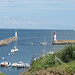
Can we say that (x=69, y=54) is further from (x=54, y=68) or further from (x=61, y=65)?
(x=54, y=68)

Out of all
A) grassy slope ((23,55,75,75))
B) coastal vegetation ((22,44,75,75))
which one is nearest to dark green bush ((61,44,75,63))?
coastal vegetation ((22,44,75,75))

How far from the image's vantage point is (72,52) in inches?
518

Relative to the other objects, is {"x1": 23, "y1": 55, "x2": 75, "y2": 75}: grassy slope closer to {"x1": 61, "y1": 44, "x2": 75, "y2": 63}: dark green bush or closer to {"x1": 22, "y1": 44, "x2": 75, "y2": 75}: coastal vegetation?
{"x1": 22, "y1": 44, "x2": 75, "y2": 75}: coastal vegetation

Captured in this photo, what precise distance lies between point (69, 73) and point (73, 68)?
0.49 m

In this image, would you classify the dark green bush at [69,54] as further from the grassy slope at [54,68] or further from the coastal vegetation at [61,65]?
the grassy slope at [54,68]

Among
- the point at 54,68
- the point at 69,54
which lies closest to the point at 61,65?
the point at 54,68

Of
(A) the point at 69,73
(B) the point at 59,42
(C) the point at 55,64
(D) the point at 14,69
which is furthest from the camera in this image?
(B) the point at 59,42

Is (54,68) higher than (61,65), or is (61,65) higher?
(61,65)

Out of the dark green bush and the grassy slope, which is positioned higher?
the dark green bush

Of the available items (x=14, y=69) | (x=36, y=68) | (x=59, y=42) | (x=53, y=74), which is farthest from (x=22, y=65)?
(x=59, y=42)

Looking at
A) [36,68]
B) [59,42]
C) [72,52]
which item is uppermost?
[72,52]

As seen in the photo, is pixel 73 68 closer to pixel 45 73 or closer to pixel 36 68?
pixel 45 73

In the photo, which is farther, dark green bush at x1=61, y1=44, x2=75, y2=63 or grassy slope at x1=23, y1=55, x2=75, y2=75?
dark green bush at x1=61, y1=44, x2=75, y2=63

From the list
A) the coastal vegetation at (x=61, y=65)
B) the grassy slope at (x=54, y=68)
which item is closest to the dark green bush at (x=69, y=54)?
the coastal vegetation at (x=61, y=65)
